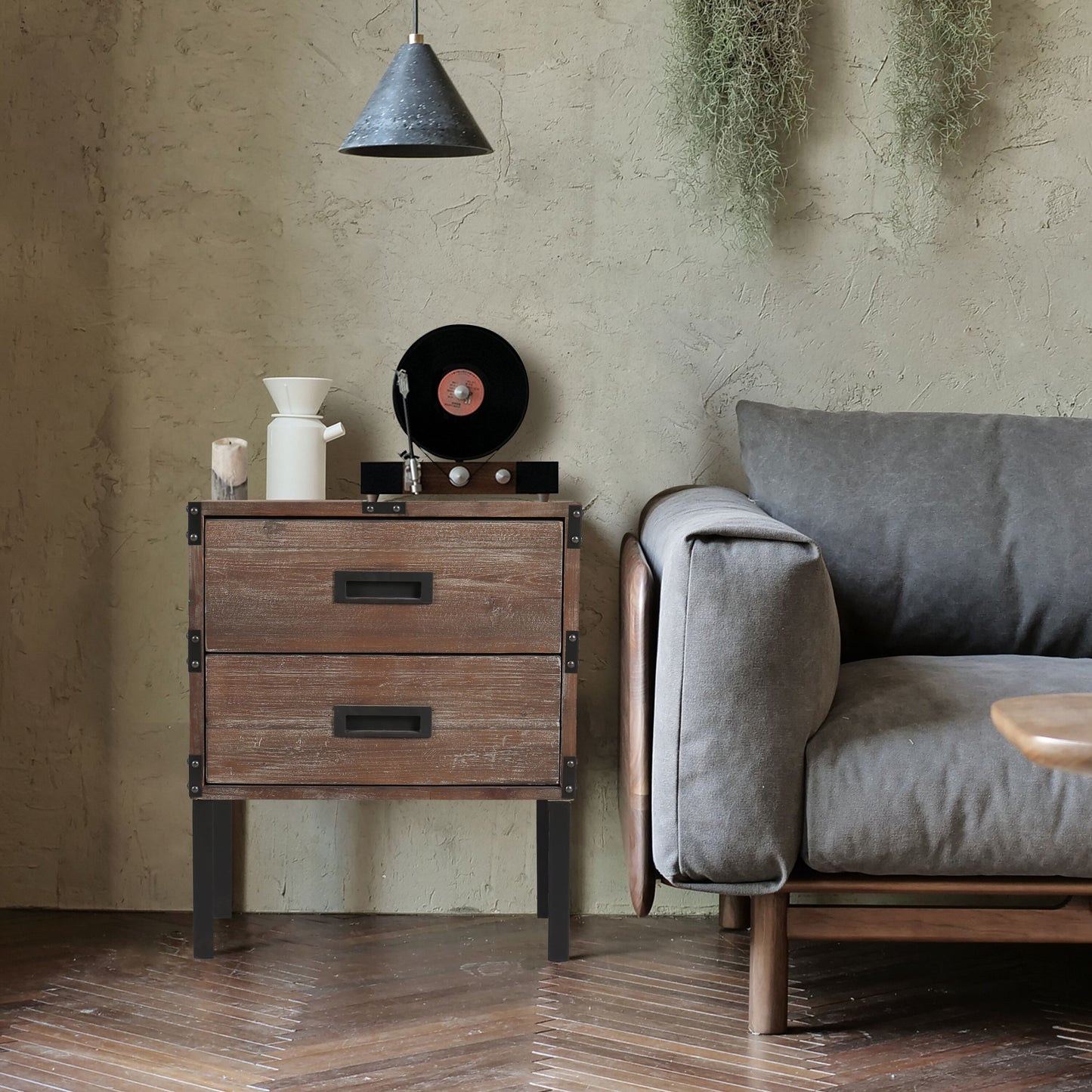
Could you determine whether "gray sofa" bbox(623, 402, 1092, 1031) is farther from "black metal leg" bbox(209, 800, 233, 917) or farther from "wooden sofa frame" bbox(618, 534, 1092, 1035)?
"black metal leg" bbox(209, 800, 233, 917)

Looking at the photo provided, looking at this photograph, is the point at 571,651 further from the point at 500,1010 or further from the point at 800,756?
the point at 500,1010

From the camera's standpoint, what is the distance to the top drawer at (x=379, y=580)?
1.78 metres

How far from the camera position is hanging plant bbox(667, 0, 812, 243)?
2107 millimetres

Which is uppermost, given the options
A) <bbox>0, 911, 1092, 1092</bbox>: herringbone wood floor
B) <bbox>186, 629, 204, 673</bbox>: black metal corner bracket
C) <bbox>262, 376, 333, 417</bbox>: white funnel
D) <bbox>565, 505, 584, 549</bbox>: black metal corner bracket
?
<bbox>262, 376, 333, 417</bbox>: white funnel

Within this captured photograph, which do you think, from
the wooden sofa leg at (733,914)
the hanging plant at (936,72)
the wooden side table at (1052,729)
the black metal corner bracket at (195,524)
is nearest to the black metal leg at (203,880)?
the black metal corner bracket at (195,524)

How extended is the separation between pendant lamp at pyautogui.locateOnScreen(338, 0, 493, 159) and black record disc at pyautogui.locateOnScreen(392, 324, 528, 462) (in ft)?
1.38

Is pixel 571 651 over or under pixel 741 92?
under

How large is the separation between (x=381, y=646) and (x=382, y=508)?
0.70 ft

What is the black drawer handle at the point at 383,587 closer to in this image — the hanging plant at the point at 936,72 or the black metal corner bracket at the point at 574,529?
the black metal corner bracket at the point at 574,529

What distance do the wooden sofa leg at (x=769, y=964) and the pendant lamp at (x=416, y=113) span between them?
1148mm

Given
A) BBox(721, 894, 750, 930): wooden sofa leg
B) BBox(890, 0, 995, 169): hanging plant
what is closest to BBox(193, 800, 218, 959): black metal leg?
BBox(721, 894, 750, 930): wooden sofa leg

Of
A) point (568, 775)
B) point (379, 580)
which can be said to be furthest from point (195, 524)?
point (568, 775)

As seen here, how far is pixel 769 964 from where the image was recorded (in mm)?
1584

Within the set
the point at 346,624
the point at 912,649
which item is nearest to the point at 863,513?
the point at 912,649
